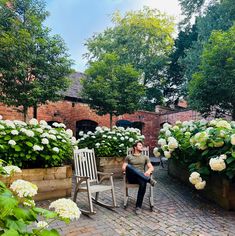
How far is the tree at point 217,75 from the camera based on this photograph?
920cm

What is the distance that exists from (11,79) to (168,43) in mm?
16005

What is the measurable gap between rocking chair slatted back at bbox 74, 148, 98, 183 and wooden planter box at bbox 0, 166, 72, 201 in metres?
0.33

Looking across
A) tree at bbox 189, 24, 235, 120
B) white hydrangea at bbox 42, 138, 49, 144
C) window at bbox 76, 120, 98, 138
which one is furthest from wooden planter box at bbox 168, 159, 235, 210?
window at bbox 76, 120, 98, 138

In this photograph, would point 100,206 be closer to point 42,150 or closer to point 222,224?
point 42,150

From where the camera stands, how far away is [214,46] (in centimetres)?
936

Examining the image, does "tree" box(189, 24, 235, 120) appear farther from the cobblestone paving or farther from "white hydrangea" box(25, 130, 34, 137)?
"white hydrangea" box(25, 130, 34, 137)

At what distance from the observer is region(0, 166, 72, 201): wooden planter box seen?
476cm

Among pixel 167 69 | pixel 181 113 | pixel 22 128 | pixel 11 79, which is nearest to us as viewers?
pixel 22 128

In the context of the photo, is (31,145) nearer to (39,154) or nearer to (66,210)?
(39,154)

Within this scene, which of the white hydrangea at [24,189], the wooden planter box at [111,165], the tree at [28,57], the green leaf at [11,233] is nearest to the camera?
the green leaf at [11,233]

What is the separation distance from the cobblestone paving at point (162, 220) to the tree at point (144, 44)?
1504 cm

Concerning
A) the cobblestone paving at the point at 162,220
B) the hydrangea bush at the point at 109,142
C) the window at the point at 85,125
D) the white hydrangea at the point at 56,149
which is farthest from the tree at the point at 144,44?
the white hydrangea at the point at 56,149

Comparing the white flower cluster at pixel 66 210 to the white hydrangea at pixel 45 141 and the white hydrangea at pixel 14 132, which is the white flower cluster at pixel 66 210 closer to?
the white hydrangea at pixel 45 141

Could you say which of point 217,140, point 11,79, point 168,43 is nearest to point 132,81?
point 11,79
